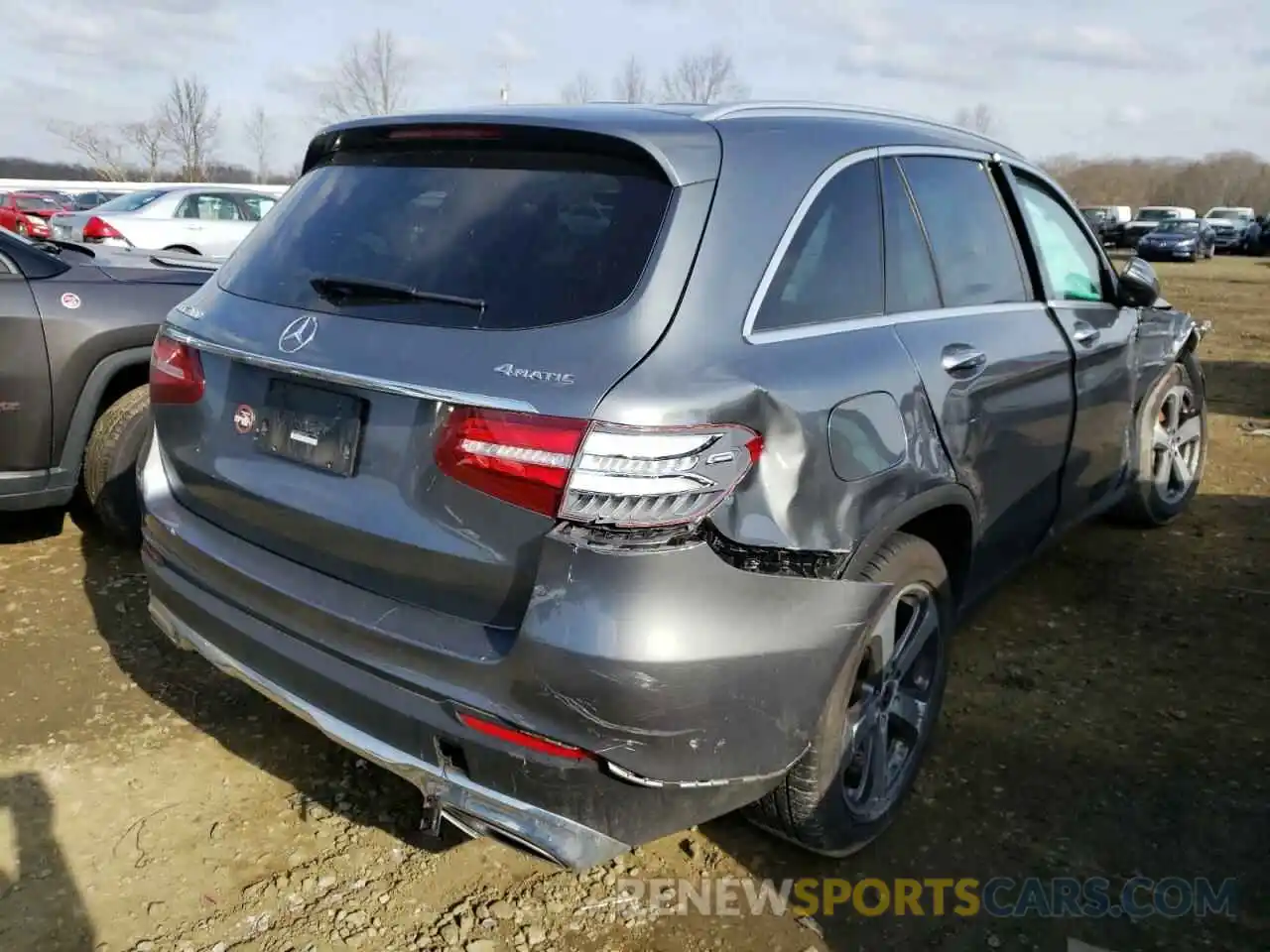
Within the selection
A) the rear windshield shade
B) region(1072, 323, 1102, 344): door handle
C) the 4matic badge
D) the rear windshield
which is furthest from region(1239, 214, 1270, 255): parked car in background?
the 4matic badge

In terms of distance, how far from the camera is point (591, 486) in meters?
1.89

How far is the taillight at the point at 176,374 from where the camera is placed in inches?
101

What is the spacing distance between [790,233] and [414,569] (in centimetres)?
111

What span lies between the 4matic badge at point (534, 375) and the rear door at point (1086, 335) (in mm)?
2234


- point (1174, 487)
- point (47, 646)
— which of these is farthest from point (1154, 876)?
point (47, 646)

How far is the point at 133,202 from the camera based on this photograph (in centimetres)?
1395

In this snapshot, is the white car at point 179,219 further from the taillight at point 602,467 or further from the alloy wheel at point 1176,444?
the taillight at point 602,467

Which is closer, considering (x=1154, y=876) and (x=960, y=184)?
(x=1154, y=876)

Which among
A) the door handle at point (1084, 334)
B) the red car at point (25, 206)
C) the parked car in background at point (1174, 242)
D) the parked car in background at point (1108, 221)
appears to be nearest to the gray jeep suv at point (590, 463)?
the door handle at point (1084, 334)

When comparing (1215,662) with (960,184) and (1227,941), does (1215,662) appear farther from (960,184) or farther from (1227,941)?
(960,184)

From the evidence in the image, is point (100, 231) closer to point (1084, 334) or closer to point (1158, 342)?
point (1158, 342)

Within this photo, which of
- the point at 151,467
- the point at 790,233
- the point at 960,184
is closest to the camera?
the point at 790,233

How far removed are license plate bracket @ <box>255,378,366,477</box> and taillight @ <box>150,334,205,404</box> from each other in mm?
308

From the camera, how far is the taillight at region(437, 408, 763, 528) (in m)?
1.88
